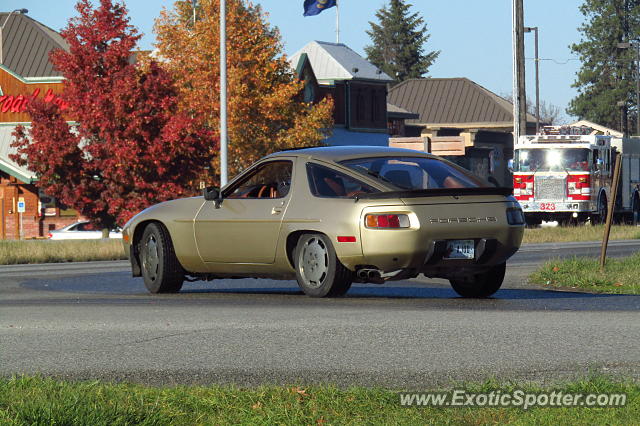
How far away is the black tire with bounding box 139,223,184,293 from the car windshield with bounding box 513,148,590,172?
1025 inches

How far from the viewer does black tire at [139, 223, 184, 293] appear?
46.0 ft

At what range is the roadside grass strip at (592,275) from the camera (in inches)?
593

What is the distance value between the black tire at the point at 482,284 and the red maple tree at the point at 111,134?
2605cm

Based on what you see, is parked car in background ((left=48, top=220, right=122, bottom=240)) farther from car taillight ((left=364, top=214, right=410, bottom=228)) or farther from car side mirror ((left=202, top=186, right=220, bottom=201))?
car taillight ((left=364, top=214, right=410, bottom=228))

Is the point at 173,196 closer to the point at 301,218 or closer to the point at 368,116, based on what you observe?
the point at 301,218

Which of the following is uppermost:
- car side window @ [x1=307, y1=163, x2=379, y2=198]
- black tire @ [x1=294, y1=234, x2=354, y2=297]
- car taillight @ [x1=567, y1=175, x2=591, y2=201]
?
car side window @ [x1=307, y1=163, x2=379, y2=198]

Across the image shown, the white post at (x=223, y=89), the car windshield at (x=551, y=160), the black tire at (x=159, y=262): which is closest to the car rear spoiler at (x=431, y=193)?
the black tire at (x=159, y=262)

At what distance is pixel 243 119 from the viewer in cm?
4797

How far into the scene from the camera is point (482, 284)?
13.3 m

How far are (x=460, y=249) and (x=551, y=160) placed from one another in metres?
27.7

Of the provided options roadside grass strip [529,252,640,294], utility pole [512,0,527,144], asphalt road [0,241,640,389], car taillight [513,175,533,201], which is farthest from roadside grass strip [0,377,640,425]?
utility pole [512,0,527,144]

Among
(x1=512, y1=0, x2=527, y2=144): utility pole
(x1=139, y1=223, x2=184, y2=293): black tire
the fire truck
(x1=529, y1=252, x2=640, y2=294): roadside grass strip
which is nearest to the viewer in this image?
(x1=139, y1=223, x2=184, y2=293): black tire

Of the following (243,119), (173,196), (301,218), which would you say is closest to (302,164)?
(301,218)

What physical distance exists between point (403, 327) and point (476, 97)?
8408 centimetres
